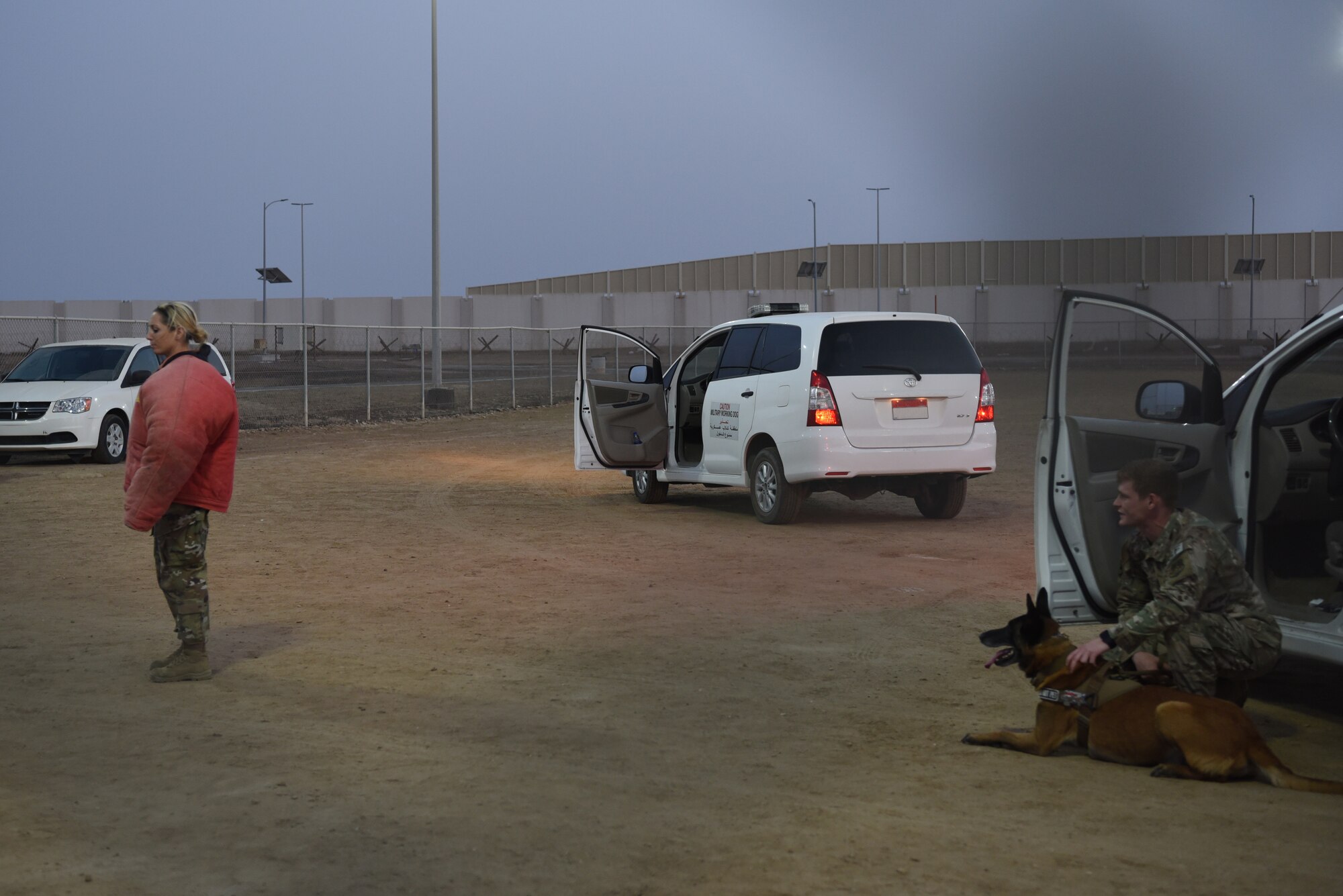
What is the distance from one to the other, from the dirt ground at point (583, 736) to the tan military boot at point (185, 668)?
8 centimetres

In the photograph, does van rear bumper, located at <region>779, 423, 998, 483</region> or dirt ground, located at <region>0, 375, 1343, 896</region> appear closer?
dirt ground, located at <region>0, 375, 1343, 896</region>

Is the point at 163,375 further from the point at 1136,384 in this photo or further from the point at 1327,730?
the point at 1136,384

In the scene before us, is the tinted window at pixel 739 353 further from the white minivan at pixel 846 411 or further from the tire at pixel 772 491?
the tire at pixel 772 491

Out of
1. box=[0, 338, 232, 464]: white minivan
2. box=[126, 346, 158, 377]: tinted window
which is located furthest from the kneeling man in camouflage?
box=[126, 346, 158, 377]: tinted window

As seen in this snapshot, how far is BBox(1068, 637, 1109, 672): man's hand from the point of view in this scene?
17.1ft

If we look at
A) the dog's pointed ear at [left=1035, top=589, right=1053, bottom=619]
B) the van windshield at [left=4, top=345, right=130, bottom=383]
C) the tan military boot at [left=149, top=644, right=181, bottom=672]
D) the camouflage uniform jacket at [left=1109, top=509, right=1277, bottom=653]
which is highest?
the van windshield at [left=4, top=345, right=130, bottom=383]

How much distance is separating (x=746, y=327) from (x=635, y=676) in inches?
270

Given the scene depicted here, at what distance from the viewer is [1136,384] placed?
36438 mm

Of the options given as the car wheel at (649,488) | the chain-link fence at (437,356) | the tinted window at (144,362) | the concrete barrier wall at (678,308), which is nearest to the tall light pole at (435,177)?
the chain-link fence at (437,356)

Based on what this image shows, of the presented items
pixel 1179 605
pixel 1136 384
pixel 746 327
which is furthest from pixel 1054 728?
pixel 1136 384

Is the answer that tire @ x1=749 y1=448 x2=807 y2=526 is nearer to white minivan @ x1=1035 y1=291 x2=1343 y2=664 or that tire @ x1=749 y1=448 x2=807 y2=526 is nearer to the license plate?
the license plate

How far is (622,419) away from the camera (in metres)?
14.1

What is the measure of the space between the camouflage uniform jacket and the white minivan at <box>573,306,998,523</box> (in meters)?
6.16

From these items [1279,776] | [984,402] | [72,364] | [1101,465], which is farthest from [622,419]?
[1279,776]
